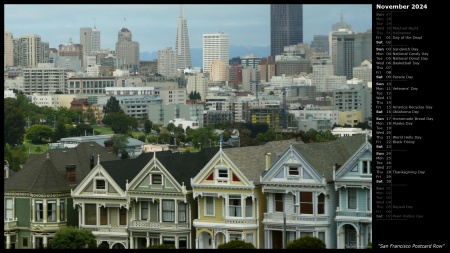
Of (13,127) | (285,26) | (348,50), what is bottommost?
(13,127)

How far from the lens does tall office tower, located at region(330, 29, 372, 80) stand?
11262 cm

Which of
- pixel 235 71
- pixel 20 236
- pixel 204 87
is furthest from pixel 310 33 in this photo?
pixel 20 236

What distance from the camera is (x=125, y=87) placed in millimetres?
161875

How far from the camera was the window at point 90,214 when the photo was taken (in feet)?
50.2

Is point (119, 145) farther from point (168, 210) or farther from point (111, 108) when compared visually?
point (111, 108)

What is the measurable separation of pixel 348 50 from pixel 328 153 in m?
117

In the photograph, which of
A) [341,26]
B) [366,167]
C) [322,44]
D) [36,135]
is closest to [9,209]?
[366,167]

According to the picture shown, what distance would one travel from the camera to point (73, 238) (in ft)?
48.9

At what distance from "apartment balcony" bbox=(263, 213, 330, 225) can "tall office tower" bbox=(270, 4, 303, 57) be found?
158737mm

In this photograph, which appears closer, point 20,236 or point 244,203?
point 244,203
